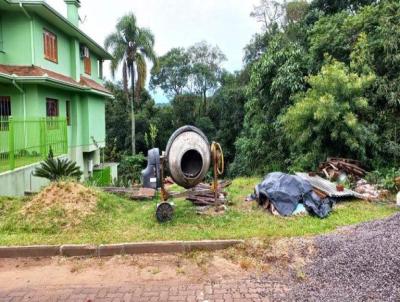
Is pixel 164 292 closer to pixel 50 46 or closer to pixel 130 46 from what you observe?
pixel 50 46

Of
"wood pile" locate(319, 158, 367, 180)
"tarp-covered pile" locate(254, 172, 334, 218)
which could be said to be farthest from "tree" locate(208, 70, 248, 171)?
"tarp-covered pile" locate(254, 172, 334, 218)

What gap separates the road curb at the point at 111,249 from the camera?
18.1ft

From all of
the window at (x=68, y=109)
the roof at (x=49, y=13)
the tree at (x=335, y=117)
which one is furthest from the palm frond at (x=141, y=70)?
the tree at (x=335, y=117)

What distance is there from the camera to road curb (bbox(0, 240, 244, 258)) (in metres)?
5.51

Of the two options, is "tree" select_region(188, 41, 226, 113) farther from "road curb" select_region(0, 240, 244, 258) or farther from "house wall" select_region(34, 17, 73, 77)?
"road curb" select_region(0, 240, 244, 258)

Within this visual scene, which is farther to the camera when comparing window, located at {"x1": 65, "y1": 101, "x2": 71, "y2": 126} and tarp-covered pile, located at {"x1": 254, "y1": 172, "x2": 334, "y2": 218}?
Result: window, located at {"x1": 65, "y1": 101, "x2": 71, "y2": 126}

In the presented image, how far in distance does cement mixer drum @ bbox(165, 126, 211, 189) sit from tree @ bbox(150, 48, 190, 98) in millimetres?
29178

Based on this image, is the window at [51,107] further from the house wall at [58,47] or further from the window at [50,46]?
the window at [50,46]

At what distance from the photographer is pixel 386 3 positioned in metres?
12.5

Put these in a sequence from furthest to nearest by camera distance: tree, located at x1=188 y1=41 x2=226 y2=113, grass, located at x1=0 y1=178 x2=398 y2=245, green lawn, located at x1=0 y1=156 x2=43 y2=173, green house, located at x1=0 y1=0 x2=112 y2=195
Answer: tree, located at x1=188 y1=41 x2=226 y2=113 < green house, located at x1=0 y1=0 x2=112 y2=195 < green lawn, located at x1=0 y1=156 x2=43 y2=173 < grass, located at x1=0 y1=178 x2=398 y2=245

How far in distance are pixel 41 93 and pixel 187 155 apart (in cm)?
885

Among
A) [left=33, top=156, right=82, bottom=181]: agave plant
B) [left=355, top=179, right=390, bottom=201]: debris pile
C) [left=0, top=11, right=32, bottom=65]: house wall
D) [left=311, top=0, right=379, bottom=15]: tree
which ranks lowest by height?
[left=355, top=179, right=390, bottom=201]: debris pile

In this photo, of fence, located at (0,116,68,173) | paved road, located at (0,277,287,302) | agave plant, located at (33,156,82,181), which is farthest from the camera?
fence, located at (0,116,68,173)

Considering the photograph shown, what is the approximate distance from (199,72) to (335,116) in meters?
26.8
